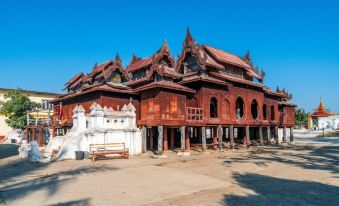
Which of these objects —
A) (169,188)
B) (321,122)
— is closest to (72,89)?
(169,188)

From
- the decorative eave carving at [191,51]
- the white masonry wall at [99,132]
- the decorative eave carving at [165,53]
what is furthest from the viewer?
the decorative eave carving at [165,53]

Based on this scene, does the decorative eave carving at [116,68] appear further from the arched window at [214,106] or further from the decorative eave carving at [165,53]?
the arched window at [214,106]

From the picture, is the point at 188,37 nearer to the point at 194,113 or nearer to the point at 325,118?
the point at 194,113

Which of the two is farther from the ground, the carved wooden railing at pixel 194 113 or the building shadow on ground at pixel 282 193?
the carved wooden railing at pixel 194 113

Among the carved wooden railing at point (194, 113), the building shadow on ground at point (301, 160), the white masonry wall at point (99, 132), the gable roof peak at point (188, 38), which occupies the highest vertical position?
the gable roof peak at point (188, 38)

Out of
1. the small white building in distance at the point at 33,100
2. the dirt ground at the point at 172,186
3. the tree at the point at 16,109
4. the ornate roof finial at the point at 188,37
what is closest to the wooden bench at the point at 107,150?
the dirt ground at the point at 172,186

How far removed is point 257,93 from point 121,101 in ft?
50.7

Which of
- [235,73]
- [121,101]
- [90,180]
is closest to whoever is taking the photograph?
[90,180]

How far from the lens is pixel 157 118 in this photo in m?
22.4

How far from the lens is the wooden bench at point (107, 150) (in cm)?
1981

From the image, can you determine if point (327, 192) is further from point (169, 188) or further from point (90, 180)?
point (90, 180)

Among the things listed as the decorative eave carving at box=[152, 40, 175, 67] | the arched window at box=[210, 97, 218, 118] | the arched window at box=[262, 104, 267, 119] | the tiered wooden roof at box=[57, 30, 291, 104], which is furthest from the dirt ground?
the arched window at box=[262, 104, 267, 119]

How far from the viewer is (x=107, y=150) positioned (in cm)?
2114

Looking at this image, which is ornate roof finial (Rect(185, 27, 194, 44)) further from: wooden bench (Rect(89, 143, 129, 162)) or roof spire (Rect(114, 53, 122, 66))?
wooden bench (Rect(89, 143, 129, 162))
